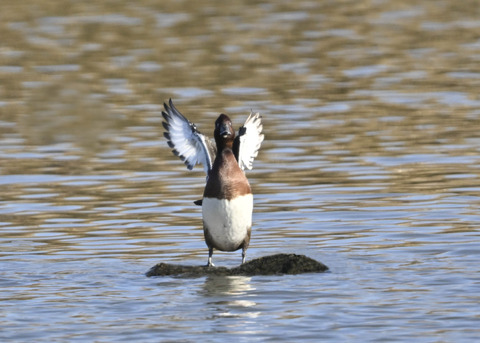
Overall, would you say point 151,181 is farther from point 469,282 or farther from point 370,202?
point 469,282

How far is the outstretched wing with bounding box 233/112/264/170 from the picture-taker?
41.3 ft

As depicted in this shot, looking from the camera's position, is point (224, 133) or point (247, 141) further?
point (247, 141)

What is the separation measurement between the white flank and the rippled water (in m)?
0.39

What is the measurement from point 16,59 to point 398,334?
749 inches

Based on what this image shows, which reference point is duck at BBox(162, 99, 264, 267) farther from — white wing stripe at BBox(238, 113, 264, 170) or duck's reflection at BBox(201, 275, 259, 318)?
duck's reflection at BBox(201, 275, 259, 318)

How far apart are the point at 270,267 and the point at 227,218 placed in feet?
2.05

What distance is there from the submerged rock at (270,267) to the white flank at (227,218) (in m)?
0.27

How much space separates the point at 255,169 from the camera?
17797 mm

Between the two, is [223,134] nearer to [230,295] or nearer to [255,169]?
[230,295]

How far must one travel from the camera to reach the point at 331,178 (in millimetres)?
16891

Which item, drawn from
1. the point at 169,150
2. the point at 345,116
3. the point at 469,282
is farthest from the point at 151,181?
the point at 469,282

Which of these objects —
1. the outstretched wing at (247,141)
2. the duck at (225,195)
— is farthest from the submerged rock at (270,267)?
the outstretched wing at (247,141)

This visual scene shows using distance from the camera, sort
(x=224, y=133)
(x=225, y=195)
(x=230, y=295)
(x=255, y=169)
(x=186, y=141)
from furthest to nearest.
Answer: (x=255, y=169) → (x=186, y=141) → (x=224, y=133) → (x=225, y=195) → (x=230, y=295)

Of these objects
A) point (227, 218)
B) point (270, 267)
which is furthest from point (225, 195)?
point (270, 267)
